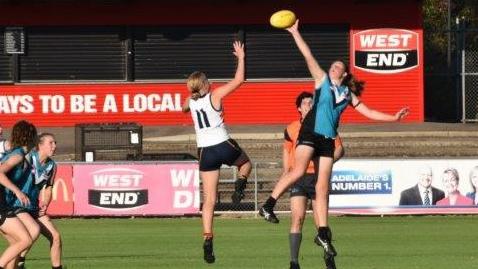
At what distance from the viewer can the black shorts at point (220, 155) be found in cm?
1595

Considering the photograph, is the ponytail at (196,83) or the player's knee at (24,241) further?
the ponytail at (196,83)

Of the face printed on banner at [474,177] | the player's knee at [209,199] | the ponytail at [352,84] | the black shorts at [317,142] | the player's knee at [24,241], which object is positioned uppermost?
the ponytail at [352,84]

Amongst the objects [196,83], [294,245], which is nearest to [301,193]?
[294,245]

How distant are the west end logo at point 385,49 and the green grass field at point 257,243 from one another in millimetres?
14120

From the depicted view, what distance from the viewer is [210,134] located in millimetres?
15930

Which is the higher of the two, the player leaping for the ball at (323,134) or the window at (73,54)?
the window at (73,54)

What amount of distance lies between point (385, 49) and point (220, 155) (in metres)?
27.8

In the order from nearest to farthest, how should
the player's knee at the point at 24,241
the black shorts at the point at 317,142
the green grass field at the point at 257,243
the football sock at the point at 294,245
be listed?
the player's knee at the point at 24,241 → the black shorts at the point at 317,142 → the football sock at the point at 294,245 → the green grass field at the point at 257,243

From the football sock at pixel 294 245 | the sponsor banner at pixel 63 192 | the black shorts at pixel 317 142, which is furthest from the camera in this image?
the sponsor banner at pixel 63 192

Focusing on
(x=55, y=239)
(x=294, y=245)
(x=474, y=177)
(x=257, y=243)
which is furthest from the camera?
(x=474, y=177)

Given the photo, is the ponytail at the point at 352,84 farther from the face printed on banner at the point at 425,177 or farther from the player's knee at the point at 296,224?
the face printed on banner at the point at 425,177

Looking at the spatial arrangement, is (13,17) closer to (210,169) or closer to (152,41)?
(152,41)

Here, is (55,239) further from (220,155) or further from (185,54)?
(185,54)

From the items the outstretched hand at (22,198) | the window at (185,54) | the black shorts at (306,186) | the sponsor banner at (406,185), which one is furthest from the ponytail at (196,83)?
the window at (185,54)
